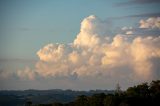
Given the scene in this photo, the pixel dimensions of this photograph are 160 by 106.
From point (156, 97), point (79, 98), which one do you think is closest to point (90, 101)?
point (79, 98)

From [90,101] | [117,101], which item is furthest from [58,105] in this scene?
[117,101]

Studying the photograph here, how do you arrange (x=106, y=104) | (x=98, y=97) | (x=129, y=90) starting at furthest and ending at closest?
(x=129, y=90) → (x=98, y=97) → (x=106, y=104)

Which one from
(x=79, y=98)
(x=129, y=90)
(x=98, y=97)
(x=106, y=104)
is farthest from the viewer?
(x=129, y=90)

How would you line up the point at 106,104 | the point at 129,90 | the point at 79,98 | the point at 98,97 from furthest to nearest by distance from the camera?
the point at 129,90 < the point at 79,98 < the point at 98,97 < the point at 106,104

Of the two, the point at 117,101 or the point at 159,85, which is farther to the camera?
the point at 159,85

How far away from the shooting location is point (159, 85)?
197 m

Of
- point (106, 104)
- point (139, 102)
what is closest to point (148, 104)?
point (139, 102)

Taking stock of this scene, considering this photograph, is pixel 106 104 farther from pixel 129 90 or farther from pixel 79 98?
pixel 129 90

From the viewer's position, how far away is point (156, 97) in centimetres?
16662

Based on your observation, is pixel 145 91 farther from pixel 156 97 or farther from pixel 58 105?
pixel 58 105

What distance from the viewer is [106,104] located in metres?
150

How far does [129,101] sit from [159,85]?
2015 inches

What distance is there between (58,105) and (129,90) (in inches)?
1419

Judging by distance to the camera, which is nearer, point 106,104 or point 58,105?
point 106,104
